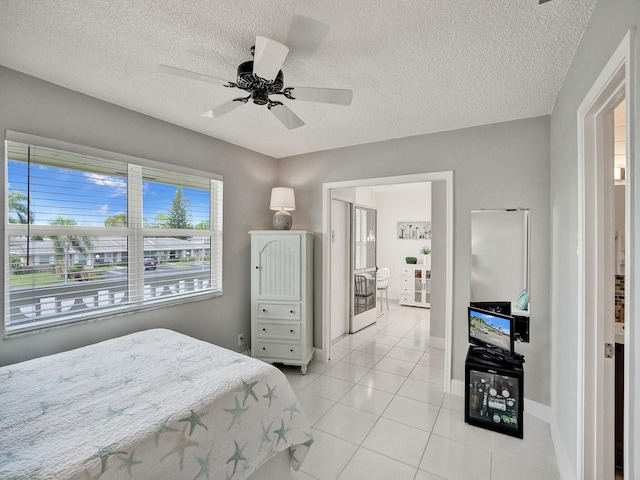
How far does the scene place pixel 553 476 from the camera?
1925 mm

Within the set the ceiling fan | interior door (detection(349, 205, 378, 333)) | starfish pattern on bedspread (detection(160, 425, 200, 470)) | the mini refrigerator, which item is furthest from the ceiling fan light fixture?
interior door (detection(349, 205, 378, 333))

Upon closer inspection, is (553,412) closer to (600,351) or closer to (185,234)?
(600,351)

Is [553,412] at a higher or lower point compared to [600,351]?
lower

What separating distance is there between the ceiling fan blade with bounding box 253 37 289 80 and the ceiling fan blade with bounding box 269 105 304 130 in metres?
0.32

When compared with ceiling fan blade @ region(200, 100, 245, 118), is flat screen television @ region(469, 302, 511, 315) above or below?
below

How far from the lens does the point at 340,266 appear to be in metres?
4.58

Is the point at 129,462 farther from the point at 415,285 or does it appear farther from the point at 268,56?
the point at 415,285

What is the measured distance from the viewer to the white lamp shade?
3611 millimetres

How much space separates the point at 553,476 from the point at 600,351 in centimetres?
106

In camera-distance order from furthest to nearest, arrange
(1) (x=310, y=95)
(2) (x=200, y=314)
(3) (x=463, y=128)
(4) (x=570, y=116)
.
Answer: (2) (x=200, y=314) < (3) (x=463, y=128) < (4) (x=570, y=116) < (1) (x=310, y=95)

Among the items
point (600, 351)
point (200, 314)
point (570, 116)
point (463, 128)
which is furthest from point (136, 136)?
point (600, 351)

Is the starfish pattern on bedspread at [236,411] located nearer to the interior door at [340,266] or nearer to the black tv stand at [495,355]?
the black tv stand at [495,355]

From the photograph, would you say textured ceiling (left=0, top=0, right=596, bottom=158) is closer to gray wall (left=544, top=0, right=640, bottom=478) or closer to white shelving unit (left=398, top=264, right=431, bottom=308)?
gray wall (left=544, top=0, right=640, bottom=478)

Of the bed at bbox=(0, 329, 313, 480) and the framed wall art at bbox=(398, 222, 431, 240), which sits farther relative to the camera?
the framed wall art at bbox=(398, 222, 431, 240)
